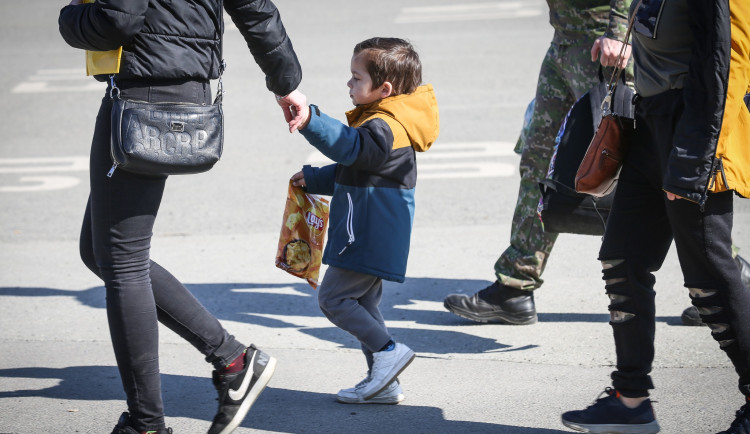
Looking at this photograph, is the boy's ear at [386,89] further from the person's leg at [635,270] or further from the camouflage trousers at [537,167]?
the camouflage trousers at [537,167]

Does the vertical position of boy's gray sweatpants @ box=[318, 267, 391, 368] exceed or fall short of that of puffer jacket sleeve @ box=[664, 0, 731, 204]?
it falls short

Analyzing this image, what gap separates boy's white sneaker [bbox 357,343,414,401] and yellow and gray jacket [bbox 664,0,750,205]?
1.23 metres

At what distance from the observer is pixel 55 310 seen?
4887 millimetres

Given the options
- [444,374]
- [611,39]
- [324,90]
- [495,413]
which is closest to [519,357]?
[444,374]

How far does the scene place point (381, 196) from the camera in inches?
139

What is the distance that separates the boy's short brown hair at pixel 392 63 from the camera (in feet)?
11.7

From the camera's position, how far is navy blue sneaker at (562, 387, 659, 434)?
3137 millimetres

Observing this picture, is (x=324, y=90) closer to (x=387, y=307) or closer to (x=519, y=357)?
(x=387, y=307)

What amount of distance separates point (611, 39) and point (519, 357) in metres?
1.39

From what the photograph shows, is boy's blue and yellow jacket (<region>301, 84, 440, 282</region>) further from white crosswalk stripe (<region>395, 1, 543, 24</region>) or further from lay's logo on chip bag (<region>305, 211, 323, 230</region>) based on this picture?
white crosswalk stripe (<region>395, 1, 543, 24</region>)

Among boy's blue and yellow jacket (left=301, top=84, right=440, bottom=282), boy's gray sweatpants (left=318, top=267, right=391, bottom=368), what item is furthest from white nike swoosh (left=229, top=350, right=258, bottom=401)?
boy's blue and yellow jacket (left=301, top=84, right=440, bottom=282)

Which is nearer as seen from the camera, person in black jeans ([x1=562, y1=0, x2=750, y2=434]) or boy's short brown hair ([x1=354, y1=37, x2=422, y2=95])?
person in black jeans ([x1=562, y1=0, x2=750, y2=434])

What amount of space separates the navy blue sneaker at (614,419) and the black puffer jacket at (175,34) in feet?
4.89

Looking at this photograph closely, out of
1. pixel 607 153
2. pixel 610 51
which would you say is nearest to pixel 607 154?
pixel 607 153
